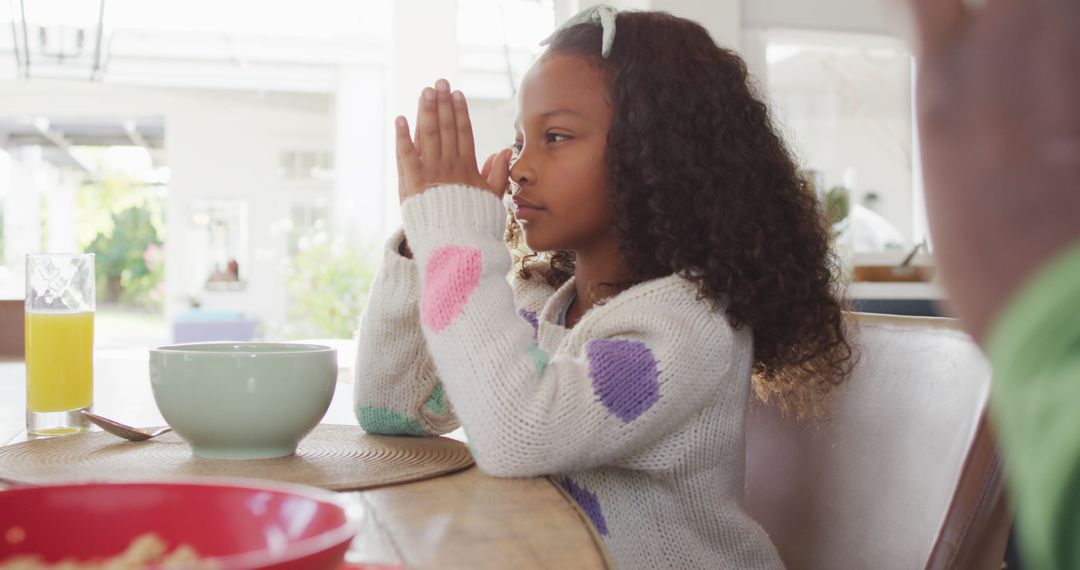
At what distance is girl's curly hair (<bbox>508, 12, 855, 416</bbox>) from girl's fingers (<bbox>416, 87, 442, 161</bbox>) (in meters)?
0.19

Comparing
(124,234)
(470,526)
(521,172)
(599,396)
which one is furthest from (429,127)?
(124,234)

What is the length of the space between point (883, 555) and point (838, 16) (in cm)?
313

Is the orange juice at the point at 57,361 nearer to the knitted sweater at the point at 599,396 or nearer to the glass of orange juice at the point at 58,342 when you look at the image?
the glass of orange juice at the point at 58,342

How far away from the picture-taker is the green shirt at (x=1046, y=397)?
21 centimetres

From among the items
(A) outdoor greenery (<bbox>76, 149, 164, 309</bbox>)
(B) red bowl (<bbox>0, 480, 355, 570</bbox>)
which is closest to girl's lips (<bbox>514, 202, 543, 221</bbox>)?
(B) red bowl (<bbox>0, 480, 355, 570</bbox>)

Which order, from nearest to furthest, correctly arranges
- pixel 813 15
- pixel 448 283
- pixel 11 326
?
1. pixel 448 283
2. pixel 11 326
3. pixel 813 15

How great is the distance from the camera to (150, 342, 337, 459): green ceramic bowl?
2.44 ft

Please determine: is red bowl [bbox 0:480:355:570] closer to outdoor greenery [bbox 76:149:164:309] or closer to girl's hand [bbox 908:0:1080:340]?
girl's hand [bbox 908:0:1080:340]

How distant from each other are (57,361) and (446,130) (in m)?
0.41

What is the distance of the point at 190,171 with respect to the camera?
10047 millimetres

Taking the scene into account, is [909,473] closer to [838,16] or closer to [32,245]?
[838,16]

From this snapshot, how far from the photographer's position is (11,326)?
1.83m

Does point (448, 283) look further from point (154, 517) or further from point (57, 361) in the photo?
point (154, 517)

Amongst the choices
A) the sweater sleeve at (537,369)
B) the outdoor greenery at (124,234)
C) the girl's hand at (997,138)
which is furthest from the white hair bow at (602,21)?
the outdoor greenery at (124,234)
